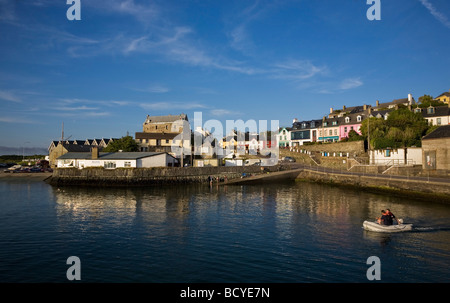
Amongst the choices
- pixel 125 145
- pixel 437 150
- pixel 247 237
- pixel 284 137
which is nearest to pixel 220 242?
pixel 247 237

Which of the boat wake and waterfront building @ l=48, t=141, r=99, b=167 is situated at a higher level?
waterfront building @ l=48, t=141, r=99, b=167

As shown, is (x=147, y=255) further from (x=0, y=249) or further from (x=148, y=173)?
(x=148, y=173)

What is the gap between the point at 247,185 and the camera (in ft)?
207

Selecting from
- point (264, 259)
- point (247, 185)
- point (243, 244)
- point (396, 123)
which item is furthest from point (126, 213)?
point (396, 123)

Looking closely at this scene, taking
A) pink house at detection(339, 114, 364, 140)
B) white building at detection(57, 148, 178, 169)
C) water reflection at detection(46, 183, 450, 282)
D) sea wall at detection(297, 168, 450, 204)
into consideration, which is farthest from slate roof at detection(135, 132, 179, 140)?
water reflection at detection(46, 183, 450, 282)

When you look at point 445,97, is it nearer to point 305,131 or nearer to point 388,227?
point 305,131

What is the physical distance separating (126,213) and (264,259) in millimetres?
19858

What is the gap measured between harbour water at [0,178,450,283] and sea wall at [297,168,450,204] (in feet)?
6.03

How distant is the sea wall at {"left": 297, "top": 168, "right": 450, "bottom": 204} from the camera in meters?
37.3

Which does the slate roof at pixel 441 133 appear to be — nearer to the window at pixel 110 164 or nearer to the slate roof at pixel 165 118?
the window at pixel 110 164

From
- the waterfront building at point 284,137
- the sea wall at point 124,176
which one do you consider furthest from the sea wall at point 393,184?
the waterfront building at point 284,137

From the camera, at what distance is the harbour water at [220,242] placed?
16.9m

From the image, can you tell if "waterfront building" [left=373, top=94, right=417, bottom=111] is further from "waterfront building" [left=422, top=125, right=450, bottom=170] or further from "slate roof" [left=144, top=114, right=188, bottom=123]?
"slate roof" [left=144, top=114, right=188, bottom=123]

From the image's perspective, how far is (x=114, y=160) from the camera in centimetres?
6406
